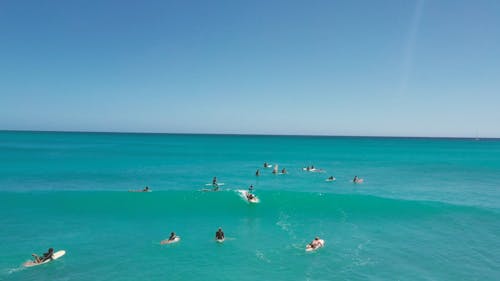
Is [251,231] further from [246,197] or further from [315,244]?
[246,197]

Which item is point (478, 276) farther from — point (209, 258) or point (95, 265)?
point (95, 265)

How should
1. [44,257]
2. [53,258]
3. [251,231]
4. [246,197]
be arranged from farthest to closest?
[246,197], [251,231], [53,258], [44,257]

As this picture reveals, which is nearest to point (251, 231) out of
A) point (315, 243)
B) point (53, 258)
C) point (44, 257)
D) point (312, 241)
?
point (312, 241)

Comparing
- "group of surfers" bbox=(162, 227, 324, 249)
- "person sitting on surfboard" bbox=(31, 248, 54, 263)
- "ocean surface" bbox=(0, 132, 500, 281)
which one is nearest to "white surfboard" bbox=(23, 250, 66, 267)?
"person sitting on surfboard" bbox=(31, 248, 54, 263)

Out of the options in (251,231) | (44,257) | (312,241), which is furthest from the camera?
(251,231)

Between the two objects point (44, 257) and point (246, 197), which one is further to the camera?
point (246, 197)

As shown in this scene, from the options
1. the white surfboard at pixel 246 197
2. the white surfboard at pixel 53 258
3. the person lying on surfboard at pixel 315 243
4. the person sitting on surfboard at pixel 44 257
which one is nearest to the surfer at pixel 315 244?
the person lying on surfboard at pixel 315 243

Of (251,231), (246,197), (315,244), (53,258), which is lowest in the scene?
(53,258)

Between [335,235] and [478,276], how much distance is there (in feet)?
27.4

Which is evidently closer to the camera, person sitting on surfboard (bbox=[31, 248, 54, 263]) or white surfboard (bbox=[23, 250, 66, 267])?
white surfboard (bbox=[23, 250, 66, 267])

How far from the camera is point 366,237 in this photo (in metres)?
22.3

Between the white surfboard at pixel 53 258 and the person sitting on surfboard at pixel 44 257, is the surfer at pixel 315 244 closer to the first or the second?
the white surfboard at pixel 53 258

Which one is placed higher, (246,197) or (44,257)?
(246,197)

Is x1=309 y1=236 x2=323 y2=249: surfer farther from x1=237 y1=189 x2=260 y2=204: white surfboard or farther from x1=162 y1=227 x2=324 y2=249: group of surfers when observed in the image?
x1=237 y1=189 x2=260 y2=204: white surfboard
